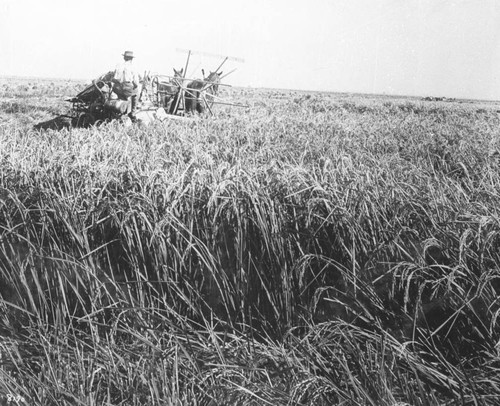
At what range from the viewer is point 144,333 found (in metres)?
2.08

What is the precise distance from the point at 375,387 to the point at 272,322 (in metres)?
0.89

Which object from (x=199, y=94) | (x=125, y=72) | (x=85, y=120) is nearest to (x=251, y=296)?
(x=125, y=72)

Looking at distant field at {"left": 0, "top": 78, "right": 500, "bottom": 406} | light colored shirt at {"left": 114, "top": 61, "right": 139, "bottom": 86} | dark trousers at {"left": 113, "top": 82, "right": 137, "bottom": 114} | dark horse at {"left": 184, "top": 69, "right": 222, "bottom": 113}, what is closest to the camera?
distant field at {"left": 0, "top": 78, "right": 500, "bottom": 406}

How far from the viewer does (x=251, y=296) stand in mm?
2486

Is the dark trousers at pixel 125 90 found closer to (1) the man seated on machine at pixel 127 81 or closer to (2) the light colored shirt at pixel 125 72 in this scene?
(1) the man seated on machine at pixel 127 81

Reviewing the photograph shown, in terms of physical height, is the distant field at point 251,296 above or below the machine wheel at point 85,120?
below

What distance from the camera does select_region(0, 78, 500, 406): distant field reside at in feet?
5.57

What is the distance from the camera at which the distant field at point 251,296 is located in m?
1.70

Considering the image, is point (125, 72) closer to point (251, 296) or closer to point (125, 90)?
point (125, 90)

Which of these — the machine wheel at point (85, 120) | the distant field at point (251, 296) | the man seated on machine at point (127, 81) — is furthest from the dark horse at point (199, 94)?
the distant field at point (251, 296)

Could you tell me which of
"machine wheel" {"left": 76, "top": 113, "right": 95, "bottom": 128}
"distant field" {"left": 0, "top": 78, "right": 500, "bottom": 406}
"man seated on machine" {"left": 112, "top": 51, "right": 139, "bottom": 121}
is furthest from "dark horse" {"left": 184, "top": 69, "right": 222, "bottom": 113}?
"distant field" {"left": 0, "top": 78, "right": 500, "bottom": 406}

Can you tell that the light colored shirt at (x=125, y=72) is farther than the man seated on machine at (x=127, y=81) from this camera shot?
Yes

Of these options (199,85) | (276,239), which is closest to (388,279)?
(276,239)

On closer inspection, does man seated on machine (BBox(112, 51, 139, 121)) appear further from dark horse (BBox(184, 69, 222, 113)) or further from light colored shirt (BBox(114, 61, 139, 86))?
dark horse (BBox(184, 69, 222, 113))
